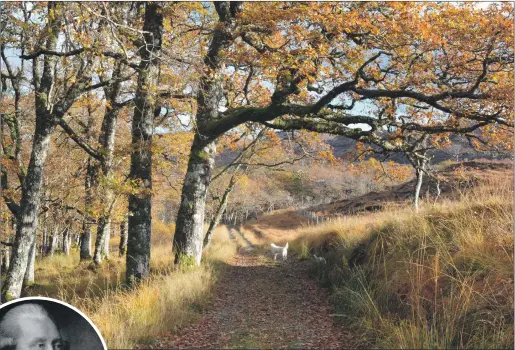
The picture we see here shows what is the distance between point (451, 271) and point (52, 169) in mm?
14996

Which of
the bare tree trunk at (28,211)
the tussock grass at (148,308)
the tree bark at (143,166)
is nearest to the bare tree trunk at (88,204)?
the bare tree trunk at (28,211)

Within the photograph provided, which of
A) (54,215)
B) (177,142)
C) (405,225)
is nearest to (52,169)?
(54,215)

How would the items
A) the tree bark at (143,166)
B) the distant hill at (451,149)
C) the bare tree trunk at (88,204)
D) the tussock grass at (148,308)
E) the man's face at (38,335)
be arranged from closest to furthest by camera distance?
the man's face at (38,335) < the tussock grass at (148,308) < the tree bark at (143,166) < the distant hill at (451,149) < the bare tree trunk at (88,204)

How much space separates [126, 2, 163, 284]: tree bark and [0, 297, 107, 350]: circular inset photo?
581cm

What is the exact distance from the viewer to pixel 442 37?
8.99 metres

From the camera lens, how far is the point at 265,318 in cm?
676

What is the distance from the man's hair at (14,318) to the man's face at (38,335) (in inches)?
0.8

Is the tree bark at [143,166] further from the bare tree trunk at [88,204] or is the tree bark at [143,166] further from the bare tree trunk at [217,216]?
the bare tree trunk at [217,216]

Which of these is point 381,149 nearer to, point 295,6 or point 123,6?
point 295,6

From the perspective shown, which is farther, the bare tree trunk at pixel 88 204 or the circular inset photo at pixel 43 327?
the bare tree trunk at pixel 88 204

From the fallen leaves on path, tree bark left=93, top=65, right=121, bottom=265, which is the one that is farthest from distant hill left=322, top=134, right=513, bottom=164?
tree bark left=93, top=65, right=121, bottom=265

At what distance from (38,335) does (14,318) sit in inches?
8.7

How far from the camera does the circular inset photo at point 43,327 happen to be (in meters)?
2.70

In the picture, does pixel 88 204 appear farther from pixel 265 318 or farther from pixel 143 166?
pixel 265 318
